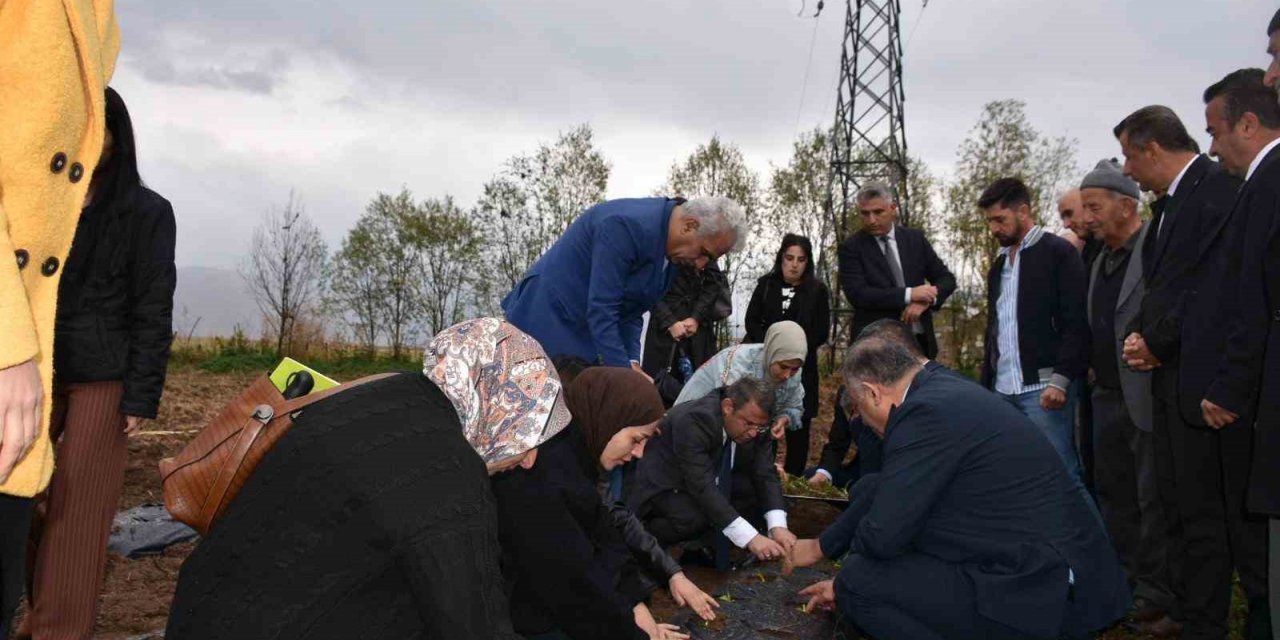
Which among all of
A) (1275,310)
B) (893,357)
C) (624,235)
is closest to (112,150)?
(624,235)

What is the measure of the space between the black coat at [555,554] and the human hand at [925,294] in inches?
140

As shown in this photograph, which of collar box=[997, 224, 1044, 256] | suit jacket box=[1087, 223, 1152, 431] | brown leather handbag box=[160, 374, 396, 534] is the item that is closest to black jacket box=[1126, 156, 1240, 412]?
suit jacket box=[1087, 223, 1152, 431]

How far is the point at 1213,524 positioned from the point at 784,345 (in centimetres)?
217

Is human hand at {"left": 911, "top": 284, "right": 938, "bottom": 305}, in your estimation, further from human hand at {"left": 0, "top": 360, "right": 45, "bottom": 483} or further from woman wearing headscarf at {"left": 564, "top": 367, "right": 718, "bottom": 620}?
human hand at {"left": 0, "top": 360, "right": 45, "bottom": 483}

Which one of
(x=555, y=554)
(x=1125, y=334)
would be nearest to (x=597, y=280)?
(x=555, y=554)

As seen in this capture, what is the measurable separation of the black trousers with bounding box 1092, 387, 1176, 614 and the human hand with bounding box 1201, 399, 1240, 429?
0.95 m

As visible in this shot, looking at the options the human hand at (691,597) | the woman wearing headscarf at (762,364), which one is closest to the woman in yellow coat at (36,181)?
the human hand at (691,597)

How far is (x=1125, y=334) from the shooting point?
404 cm

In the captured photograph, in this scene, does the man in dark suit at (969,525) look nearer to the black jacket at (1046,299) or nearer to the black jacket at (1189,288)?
the black jacket at (1189,288)

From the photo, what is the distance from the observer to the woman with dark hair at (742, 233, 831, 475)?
6492 mm

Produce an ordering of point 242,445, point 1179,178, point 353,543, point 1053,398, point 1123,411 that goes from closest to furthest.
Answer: point 353,543
point 242,445
point 1179,178
point 1123,411
point 1053,398

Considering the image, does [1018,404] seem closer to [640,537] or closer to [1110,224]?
[1110,224]

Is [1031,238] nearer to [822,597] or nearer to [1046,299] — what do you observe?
[1046,299]

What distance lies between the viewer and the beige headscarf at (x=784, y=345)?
4.95m
